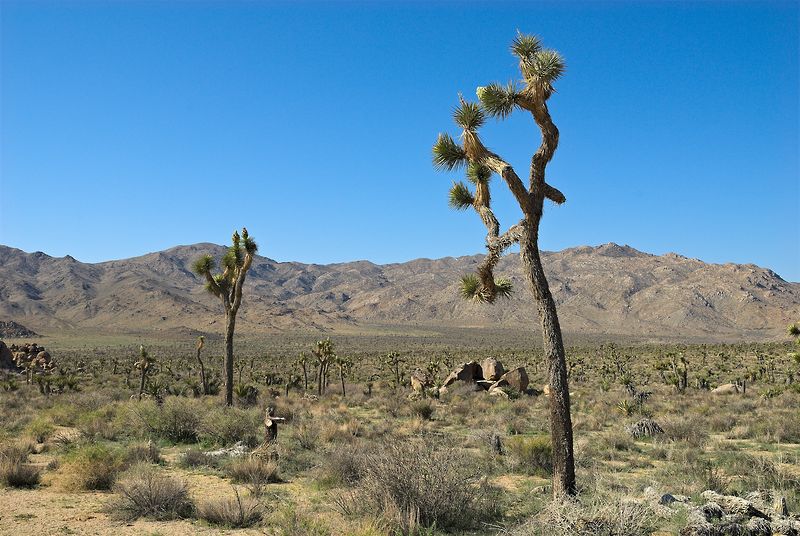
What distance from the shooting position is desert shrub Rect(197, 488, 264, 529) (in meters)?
8.95

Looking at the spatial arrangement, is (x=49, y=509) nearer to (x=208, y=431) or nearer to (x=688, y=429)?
(x=208, y=431)

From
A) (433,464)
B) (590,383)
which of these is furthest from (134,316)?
(433,464)

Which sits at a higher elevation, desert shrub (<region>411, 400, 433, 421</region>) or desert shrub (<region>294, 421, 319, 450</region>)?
desert shrub (<region>294, 421, 319, 450</region>)

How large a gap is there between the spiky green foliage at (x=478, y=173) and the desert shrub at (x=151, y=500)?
7.86 m

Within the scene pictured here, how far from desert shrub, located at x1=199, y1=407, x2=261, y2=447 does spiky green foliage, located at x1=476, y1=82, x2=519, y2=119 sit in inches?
421

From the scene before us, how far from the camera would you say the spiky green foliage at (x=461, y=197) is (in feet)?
39.0

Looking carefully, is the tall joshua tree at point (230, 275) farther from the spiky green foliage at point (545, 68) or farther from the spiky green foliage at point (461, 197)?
the spiky green foliage at point (545, 68)

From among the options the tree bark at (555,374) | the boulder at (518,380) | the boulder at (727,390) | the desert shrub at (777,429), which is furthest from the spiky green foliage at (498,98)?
the boulder at (727,390)

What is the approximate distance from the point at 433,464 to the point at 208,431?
952 centimetres

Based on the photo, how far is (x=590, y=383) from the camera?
37.6 meters

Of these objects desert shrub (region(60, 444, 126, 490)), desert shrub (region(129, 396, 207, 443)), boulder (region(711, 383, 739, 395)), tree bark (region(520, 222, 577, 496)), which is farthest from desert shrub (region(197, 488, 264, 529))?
boulder (region(711, 383, 739, 395))

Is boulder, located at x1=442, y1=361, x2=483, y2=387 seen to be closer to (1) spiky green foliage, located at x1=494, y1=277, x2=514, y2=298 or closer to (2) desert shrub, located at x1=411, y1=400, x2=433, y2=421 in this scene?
(2) desert shrub, located at x1=411, y1=400, x2=433, y2=421

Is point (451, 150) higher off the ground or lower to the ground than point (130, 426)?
higher

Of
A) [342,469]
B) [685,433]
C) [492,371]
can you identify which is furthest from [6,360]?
[685,433]
